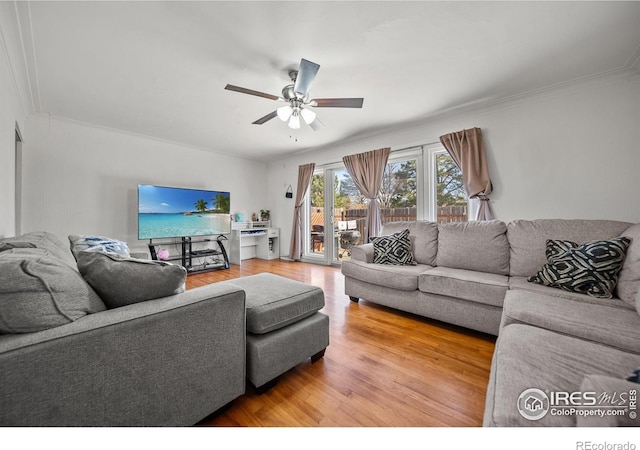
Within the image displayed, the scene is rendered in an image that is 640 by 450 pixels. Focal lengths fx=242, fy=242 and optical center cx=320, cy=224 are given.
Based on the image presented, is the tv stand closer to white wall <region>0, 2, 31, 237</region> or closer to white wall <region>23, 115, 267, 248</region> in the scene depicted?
white wall <region>23, 115, 267, 248</region>

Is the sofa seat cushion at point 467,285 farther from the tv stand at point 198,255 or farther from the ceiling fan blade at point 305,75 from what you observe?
the tv stand at point 198,255

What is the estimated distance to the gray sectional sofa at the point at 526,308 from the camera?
2.27ft

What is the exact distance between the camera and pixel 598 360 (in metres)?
0.90

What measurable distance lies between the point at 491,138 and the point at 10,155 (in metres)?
5.07

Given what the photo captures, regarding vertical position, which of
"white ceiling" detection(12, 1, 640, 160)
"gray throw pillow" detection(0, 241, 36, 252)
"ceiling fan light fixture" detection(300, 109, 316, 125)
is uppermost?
"white ceiling" detection(12, 1, 640, 160)

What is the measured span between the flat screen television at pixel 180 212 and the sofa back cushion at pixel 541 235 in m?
4.42

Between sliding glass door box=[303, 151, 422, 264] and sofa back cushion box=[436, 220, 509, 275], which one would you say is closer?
sofa back cushion box=[436, 220, 509, 275]

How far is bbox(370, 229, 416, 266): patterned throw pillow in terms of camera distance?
2686mm

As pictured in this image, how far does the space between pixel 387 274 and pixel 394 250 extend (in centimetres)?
39

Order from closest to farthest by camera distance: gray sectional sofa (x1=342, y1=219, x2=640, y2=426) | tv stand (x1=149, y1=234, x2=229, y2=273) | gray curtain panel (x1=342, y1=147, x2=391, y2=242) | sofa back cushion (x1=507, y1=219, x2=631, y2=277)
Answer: gray sectional sofa (x1=342, y1=219, x2=640, y2=426) < sofa back cushion (x1=507, y1=219, x2=631, y2=277) < gray curtain panel (x1=342, y1=147, x2=391, y2=242) < tv stand (x1=149, y1=234, x2=229, y2=273)

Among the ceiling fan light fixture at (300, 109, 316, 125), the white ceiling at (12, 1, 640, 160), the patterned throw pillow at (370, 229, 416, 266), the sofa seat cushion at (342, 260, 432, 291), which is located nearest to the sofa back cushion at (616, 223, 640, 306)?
the sofa seat cushion at (342, 260, 432, 291)

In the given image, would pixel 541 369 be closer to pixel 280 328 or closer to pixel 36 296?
pixel 280 328

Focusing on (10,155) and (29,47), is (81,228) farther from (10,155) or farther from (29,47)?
(29,47)

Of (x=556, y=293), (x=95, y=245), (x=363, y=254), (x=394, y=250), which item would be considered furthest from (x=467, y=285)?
(x=95, y=245)
